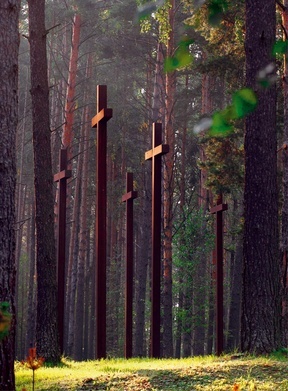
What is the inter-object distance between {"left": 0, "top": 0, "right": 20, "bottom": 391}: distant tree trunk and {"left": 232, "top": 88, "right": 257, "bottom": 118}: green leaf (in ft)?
14.7

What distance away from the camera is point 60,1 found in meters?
32.6

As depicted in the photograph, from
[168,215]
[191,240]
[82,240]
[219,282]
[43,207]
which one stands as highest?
[168,215]

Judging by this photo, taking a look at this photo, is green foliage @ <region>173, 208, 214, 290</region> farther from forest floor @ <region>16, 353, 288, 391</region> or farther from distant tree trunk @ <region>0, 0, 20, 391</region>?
distant tree trunk @ <region>0, 0, 20, 391</region>

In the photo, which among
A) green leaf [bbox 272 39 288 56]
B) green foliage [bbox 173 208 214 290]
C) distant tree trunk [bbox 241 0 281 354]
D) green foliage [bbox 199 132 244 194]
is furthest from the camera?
green foliage [bbox 173 208 214 290]

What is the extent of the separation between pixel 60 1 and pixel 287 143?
21.3m

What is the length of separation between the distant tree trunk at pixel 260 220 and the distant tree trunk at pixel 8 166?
15.1 ft

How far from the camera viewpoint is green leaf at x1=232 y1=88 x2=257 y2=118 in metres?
1.28

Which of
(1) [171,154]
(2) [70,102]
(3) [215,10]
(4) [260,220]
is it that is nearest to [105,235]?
(4) [260,220]

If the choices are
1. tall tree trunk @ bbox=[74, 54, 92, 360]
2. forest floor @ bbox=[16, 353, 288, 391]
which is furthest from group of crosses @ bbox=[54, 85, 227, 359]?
tall tree trunk @ bbox=[74, 54, 92, 360]

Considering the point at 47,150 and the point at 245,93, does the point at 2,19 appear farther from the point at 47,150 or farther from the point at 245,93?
the point at 47,150

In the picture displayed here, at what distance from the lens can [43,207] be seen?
39.0 ft

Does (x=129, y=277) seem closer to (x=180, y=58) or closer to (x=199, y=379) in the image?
(x=199, y=379)

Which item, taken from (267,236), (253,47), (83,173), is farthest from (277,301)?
(83,173)

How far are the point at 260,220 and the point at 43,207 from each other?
393 cm
